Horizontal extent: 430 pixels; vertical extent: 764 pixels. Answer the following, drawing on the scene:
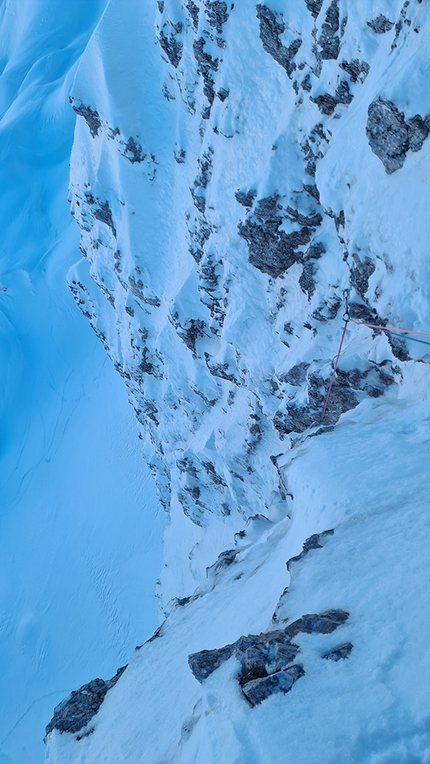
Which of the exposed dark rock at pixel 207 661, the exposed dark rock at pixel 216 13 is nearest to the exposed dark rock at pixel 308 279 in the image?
the exposed dark rock at pixel 216 13

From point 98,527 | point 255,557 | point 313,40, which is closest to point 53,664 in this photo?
point 98,527

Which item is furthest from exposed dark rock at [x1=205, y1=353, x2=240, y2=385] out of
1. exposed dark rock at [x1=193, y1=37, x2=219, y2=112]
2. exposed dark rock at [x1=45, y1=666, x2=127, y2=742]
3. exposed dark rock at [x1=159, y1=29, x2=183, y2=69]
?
exposed dark rock at [x1=45, y1=666, x2=127, y2=742]

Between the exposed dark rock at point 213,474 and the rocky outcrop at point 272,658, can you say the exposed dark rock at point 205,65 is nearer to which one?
the exposed dark rock at point 213,474

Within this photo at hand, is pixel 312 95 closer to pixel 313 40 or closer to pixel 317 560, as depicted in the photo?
pixel 313 40

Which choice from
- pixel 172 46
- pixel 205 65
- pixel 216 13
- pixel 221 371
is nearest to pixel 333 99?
pixel 216 13

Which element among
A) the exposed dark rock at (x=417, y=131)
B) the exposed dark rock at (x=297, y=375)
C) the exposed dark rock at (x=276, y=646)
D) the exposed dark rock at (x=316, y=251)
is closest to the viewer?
the exposed dark rock at (x=276, y=646)

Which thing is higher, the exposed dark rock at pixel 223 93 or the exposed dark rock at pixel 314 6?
the exposed dark rock at pixel 223 93

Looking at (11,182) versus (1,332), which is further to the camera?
(11,182)
